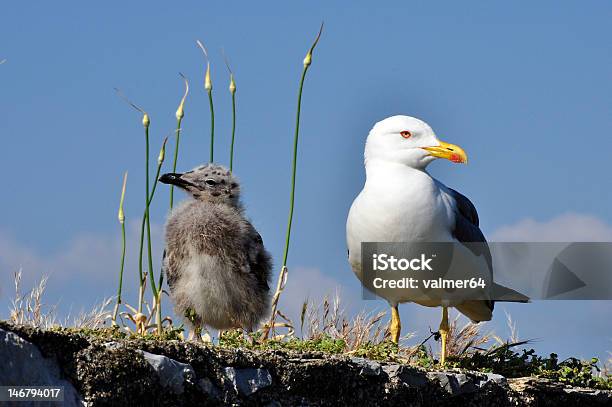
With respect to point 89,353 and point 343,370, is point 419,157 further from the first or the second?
point 89,353

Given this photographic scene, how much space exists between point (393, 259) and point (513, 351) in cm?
135

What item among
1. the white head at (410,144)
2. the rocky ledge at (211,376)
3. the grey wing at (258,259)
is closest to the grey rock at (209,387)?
the rocky ledge at (211,376)

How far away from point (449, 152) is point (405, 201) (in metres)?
0.45

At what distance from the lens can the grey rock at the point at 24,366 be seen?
3754 millimetres

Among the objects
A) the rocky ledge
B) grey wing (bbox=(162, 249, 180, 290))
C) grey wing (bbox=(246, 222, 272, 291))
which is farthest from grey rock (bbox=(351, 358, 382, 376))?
grey wing (bbox=(162, 249, 180, 290))

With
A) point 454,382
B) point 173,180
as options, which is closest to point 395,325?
point 454,382

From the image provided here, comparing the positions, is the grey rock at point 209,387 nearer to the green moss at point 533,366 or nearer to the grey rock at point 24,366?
the grey rock at point 24,366

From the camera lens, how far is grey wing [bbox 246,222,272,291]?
19.7 ft

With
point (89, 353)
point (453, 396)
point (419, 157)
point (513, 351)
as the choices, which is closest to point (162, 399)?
point (89, 353)

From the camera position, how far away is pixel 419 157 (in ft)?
20.7

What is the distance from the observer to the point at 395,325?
21.2 ft

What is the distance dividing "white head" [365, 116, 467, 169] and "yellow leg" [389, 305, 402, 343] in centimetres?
98

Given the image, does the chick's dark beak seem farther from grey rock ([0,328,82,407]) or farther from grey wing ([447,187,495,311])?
grey rock ([0,328,82,407])

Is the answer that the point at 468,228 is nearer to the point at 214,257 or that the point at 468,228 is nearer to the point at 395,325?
the point at 395,325
